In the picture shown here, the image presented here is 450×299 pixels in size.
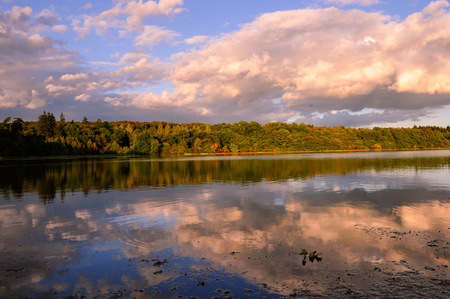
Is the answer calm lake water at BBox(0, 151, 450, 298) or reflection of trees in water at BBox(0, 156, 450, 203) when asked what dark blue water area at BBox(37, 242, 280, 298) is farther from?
reflection of trees in water at BBox(0, 156, 450, 203)

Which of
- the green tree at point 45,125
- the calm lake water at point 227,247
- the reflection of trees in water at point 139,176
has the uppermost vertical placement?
the green tree at point 45,125

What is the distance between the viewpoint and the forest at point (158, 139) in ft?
407

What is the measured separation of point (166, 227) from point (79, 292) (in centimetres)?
688

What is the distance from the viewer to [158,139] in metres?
167

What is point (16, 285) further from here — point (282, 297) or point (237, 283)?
point (282, 297)

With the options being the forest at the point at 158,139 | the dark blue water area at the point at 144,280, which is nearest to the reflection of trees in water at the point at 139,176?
the dark blue water area at the point at 144,280

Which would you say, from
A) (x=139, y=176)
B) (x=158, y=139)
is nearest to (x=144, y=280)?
(x=139, y=176)

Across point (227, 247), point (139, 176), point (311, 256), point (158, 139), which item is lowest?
point (139, 176)

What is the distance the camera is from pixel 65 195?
87.2 ft

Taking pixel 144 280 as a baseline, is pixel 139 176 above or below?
below

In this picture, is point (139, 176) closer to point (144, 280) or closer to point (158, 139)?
point (144, 280)

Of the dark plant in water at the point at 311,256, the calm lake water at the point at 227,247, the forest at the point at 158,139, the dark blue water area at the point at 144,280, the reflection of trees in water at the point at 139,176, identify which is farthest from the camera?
the forest at the point at 158,139

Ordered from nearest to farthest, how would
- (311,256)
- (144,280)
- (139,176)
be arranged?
1. (144,280)
2. (311,256)
3. (139,176)

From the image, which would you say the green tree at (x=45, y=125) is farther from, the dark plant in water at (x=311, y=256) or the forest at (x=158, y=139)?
the dark plant in water at (x=311, y=256)
